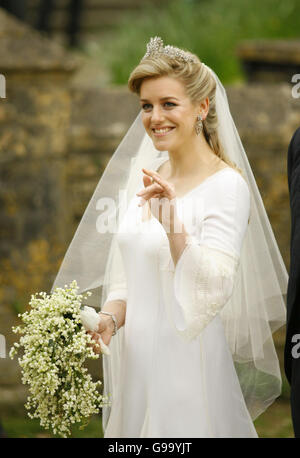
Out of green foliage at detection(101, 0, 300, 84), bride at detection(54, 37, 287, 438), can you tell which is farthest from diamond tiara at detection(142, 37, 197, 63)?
green foliage at detection(101, 0, 300, 84)

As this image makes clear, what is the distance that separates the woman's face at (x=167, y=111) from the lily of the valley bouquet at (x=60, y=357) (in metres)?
0.75

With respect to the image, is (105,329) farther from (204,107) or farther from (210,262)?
(204,107)

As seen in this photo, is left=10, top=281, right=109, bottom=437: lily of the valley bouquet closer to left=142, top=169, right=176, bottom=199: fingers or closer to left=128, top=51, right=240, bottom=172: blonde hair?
left=142, top=169, right=176, bottom=199: fingers

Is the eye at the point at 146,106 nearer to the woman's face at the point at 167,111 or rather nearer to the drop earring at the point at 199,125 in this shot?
the woman's face at the point at 167,111

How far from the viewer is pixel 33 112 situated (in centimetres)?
633

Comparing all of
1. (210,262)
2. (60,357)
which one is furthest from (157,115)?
(60,357)

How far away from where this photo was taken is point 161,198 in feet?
10.3

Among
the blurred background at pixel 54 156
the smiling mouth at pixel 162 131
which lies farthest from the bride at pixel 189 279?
the blurred background at pixel 54 156

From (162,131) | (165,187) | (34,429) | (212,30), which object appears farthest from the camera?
(212,30)

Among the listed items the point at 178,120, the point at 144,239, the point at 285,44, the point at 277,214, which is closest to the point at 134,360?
the point at 144,239

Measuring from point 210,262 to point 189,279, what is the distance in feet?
0.35

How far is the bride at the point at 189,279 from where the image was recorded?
317 centimetres

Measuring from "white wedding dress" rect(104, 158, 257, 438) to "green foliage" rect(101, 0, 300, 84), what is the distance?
17.1 feet

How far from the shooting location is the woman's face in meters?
3.29
